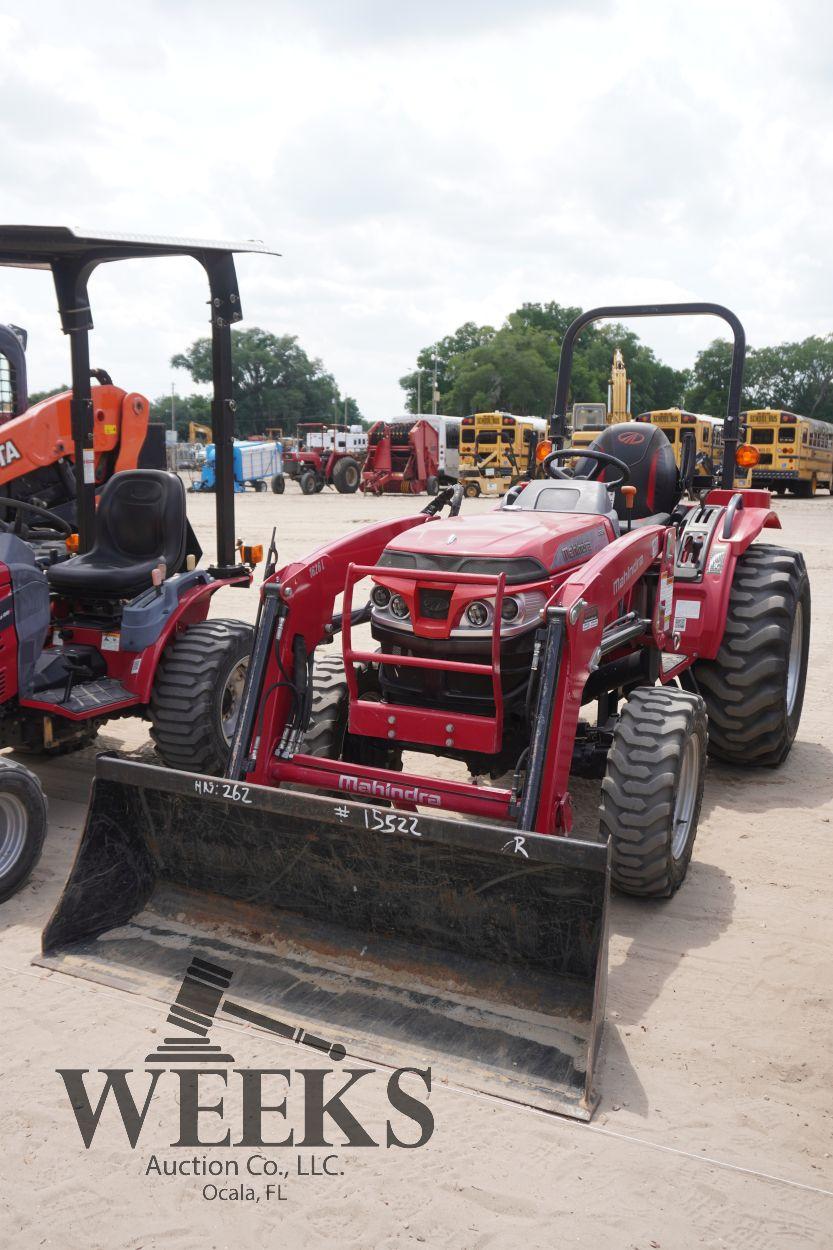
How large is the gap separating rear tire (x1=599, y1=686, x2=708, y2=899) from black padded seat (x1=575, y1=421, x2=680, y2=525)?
78.0 inches

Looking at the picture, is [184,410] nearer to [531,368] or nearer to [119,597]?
[531,368]

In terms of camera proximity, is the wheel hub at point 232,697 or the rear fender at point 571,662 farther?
the wheel hub at point 232,697

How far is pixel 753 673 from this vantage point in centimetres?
531

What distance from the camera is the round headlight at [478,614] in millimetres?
3762

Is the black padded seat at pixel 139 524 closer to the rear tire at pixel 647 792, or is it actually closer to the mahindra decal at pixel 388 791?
the mahindra decal at pixel 388 791

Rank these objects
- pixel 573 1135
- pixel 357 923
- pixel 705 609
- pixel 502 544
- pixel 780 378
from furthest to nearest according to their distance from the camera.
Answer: pixel 780 378
pixel 705 609
pixel 502 544
pixel 357 923
pixel 573 1135

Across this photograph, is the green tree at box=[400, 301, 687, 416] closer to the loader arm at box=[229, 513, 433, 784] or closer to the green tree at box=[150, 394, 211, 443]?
the green tree at box=[150, 394, 211, 443]

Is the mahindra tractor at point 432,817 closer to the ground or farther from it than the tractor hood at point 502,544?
closer to the ground

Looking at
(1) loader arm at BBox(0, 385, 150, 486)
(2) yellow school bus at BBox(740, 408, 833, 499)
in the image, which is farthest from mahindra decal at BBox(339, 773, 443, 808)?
(2) yellow school bus at BBox(740, 408, 833, 499)

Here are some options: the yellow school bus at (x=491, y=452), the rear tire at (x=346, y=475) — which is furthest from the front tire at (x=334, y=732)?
the rear tire at (x=346, y=475)

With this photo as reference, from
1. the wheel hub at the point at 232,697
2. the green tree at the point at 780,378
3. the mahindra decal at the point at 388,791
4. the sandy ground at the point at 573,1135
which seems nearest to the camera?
the sandy ground at the point at 573,1135

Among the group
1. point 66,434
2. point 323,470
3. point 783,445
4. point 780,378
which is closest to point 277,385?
point 780,378

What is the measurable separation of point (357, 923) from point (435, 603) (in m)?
1.12

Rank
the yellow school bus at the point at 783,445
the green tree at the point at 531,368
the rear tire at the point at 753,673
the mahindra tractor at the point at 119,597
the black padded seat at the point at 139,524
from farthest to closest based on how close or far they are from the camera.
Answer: the green tree at the point at 531,368 < the yellow school bus at the point at 783,445 < the black padded seat at the point at 139,524 < the rear tire at the point at 753,673 < the mahindra tractor at the point at 119,597
